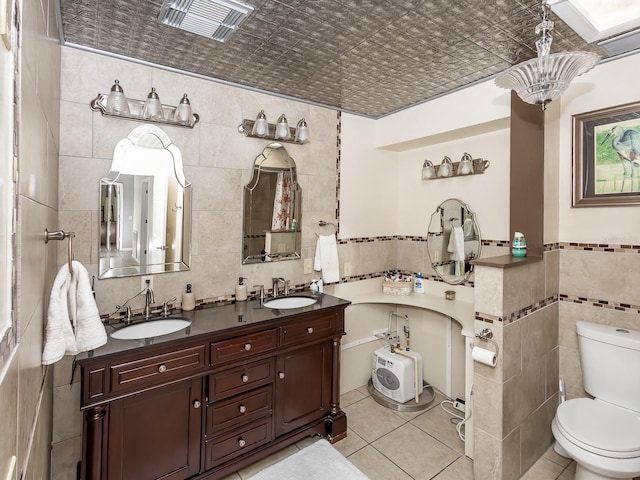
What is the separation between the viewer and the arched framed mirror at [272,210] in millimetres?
2473

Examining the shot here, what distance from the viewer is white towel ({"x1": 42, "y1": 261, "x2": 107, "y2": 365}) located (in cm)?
115

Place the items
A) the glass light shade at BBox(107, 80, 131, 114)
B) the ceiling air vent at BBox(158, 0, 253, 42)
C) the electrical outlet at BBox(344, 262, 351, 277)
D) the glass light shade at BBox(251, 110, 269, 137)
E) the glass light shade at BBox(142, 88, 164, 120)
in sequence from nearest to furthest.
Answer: the ceiling air vent at BBox(158, 0, 253, 42) → the glass light shade at BBox(107, 80, 131, 114) → the glass light shade at BBox(142, 88, 164, 120) → the glass light shade at BBox(251, 110, 269, 137) → the electrical outlet at BBox(344, 262, 351, 277)

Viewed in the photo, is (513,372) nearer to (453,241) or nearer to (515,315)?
(515,315)

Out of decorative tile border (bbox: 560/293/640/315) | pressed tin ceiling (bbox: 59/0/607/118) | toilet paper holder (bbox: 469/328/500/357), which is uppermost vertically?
pressed tin ceiling (bbox: 59/0/607/118)

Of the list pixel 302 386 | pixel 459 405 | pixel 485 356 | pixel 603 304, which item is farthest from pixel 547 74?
pixel 459 405

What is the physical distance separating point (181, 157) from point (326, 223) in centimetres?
123

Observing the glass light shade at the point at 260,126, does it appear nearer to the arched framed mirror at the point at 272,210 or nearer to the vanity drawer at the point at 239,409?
the arched framed mirror at the point at 272,210

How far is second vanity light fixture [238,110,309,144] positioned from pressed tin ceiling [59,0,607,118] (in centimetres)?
25

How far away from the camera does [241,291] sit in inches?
93.5

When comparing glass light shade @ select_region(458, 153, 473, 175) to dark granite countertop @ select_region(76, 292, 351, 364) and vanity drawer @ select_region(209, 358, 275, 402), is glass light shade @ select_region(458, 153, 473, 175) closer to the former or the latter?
dark granite countertop @ select_region(76, 292, 351, 364)

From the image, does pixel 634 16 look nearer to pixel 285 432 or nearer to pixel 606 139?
pixel 606 139

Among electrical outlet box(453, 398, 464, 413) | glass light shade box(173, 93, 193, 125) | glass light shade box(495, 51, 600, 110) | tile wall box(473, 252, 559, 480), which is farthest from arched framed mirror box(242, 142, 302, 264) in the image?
electrical outlet box(453, 398, 464, 413)

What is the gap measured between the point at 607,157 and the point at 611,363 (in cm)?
122

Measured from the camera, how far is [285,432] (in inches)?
84.3
